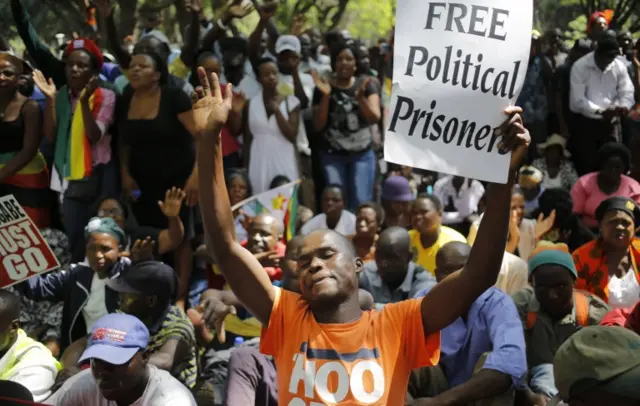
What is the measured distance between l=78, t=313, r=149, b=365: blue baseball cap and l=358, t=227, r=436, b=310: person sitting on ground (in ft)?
7.88

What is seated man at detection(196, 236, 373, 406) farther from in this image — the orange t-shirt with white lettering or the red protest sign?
the orange t-shirt with white lettering

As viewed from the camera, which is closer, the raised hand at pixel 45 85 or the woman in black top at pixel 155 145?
the woman in black top at pixel 155 145

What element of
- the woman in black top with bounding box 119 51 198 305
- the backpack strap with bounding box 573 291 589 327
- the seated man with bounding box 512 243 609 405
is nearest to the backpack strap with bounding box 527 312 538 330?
the seated man with bounding box 512 243 609 405

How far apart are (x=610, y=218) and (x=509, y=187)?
4.18 m

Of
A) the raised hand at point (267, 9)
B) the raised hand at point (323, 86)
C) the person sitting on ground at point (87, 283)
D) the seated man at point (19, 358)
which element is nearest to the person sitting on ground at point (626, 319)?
the seated man at point (19, 358)

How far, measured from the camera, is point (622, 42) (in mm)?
12828

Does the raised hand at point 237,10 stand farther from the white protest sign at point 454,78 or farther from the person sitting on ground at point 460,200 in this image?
the white protest sign at point 454,78

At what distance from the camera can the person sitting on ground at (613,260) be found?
759 centimetres

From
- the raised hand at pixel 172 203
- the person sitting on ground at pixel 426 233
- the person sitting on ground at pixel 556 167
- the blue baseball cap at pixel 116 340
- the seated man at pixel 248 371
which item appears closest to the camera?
the blue baseball cap at pixel 116 340

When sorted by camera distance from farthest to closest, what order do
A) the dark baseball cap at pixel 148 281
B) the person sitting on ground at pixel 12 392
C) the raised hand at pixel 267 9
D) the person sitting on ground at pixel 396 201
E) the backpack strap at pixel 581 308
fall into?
the raised hand at pixel 267 9
the person sitting on ground at pixel 396 201
the backpack strap at pixel 581 308
the dark baseball cap at pixel 148 281
the person sitting on ground at pixel 12 392

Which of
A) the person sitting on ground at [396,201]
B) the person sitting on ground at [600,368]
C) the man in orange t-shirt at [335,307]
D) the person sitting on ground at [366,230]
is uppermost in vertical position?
the person sitting on ground at [600,368]

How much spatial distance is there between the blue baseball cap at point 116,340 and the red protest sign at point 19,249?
128 cm

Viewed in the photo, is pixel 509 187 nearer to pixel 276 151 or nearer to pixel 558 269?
pixel 558 269

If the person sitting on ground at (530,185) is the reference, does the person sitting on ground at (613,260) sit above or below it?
above
